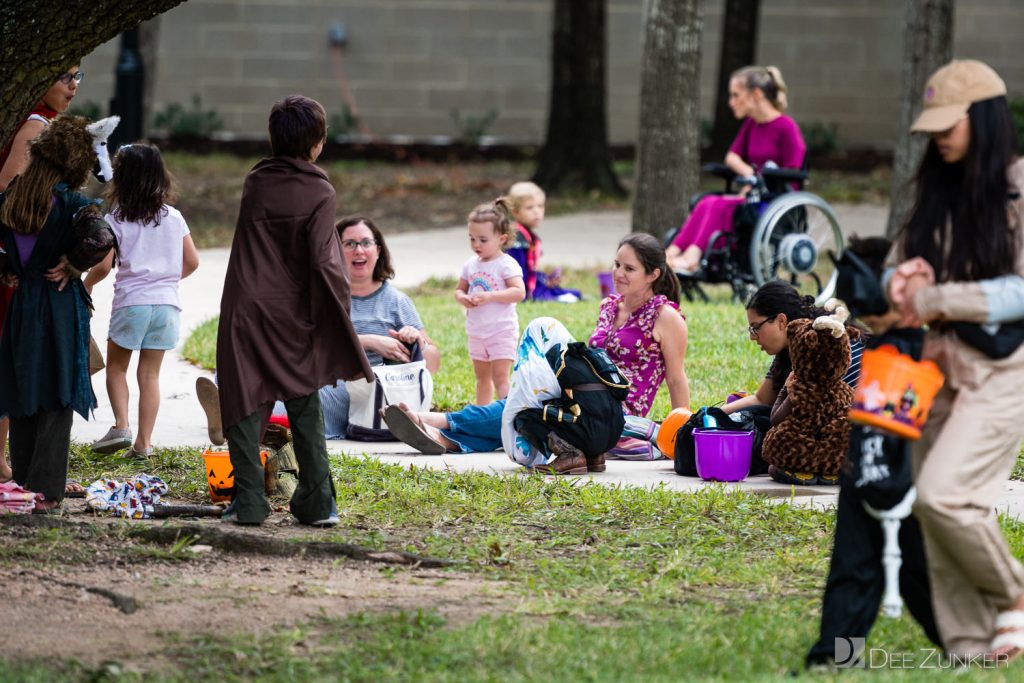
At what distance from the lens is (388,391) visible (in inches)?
299

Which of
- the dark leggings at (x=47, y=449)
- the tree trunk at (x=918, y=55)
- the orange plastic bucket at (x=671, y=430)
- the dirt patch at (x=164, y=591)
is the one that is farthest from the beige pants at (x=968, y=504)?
the tree trunk at (x=918, y=55)

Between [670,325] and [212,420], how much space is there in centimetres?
230

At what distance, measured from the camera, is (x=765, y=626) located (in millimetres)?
4551

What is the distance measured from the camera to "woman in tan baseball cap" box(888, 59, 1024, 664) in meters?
3.93

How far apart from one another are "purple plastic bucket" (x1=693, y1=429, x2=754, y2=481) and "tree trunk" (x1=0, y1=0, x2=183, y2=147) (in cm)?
309

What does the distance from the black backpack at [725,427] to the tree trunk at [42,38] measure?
3.04 metres

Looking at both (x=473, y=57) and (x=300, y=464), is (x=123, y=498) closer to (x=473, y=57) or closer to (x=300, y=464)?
(x=300, y=464)

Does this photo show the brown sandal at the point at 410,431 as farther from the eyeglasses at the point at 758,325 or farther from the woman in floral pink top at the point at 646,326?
the eyeglasses at the point at 758,325

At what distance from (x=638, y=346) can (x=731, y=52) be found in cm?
1393

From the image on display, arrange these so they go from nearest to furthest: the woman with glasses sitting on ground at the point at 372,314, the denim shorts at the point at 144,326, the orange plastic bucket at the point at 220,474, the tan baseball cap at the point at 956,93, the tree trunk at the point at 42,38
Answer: the tan baseball cap at the point at 956,93
the tree trunk at the point at 42,38
the orange plastic bucket at the point at 220,474
the denim shorts at the point at 144,326
the woman with glasses sitting on ground at the point at 372,314

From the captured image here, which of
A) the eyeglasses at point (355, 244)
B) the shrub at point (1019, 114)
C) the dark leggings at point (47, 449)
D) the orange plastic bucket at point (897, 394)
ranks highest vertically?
the shrub at point (1019, 114)

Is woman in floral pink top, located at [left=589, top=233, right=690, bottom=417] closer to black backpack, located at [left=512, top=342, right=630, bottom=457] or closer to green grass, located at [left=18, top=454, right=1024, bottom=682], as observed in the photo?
black backpack, located at [left=512, top=342, right=630, bottom=457]

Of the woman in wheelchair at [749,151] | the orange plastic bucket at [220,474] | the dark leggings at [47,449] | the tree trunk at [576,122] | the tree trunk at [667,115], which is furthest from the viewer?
the tree trunk at [576,122]

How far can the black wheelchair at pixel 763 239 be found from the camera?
1147cm
